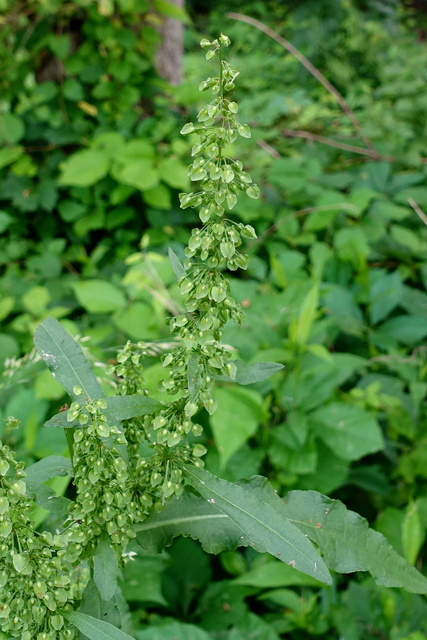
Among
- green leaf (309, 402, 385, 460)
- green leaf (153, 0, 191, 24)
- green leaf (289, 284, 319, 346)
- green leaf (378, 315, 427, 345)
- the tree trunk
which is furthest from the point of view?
the tree trunk

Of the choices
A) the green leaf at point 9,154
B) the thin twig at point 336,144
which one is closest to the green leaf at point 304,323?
the thin twig at point 336,144

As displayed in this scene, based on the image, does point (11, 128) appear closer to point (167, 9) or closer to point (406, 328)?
point (167, 9)

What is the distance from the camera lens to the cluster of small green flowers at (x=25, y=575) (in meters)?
0.62

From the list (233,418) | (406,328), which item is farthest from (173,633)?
(406,328)

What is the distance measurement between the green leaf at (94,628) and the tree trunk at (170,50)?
357 centimetres

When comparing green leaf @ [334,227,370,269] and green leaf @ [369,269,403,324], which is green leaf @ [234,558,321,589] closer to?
green leaf @ [369,269,403,324]

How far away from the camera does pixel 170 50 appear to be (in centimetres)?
372

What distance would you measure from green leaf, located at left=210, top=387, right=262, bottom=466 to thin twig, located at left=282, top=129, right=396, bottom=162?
2.24m

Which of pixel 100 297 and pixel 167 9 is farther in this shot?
pixel 167 9

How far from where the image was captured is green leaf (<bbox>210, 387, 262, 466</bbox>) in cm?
170

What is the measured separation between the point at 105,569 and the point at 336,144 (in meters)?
3.36

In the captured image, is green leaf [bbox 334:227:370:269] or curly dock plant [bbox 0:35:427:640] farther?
green leaf [bbox 334:227:370:269]

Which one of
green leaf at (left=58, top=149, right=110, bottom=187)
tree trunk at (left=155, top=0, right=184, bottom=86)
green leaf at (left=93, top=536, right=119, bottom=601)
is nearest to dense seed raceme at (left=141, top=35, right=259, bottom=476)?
green leaf at (left=93, top=536, right=119, bottom=601)

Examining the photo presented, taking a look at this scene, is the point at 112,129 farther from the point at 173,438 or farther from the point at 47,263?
the point at 173,438
